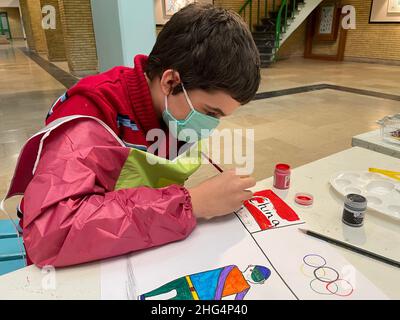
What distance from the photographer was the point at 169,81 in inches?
35.3

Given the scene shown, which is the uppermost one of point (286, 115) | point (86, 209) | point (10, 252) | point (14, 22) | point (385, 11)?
point (14, 22)

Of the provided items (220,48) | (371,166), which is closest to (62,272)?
(220,48)

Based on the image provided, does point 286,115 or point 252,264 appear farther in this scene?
point 286,115

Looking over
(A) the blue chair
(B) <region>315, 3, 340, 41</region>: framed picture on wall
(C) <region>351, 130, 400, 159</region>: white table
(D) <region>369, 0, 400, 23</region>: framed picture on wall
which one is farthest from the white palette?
(B) <region>315, 3, 340, 41</region>: framed picture on wall

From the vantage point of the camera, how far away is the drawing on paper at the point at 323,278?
2.08 ft

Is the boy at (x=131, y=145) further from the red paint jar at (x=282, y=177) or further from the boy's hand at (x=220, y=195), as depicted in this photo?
the red paint jar at (x=282, y=177)

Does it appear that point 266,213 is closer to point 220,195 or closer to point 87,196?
point 220,195

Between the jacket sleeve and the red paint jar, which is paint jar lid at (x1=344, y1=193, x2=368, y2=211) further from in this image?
the jacket sleeve

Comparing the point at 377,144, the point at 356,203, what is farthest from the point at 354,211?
the point at 377,144

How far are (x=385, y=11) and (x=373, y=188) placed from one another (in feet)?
30.2

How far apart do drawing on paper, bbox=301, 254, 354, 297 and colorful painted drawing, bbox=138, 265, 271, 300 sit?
0.09 meters

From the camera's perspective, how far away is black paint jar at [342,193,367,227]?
0.80 m

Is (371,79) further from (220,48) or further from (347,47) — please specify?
(220,48)

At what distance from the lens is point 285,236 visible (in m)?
0.79
